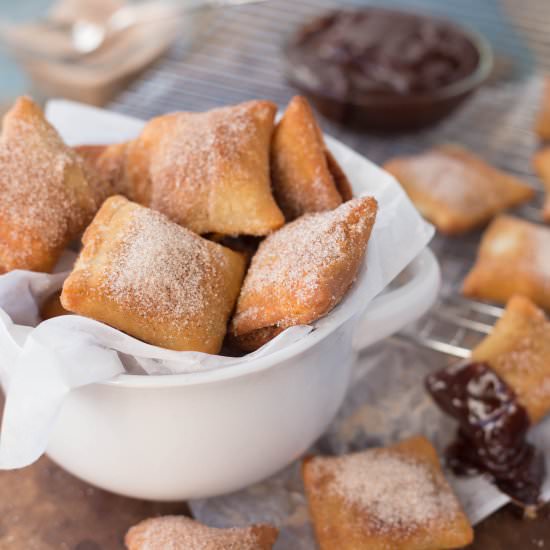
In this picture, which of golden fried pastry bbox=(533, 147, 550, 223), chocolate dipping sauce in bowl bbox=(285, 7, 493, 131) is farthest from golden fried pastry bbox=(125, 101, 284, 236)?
golden fried pastry bbox=(533, 147, 550, 223)

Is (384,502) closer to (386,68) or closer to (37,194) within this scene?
(37,194)

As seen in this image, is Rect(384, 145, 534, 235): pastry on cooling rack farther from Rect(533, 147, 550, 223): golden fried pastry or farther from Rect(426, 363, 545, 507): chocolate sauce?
Rect(426, 363, 545, 507): chocolate sauce

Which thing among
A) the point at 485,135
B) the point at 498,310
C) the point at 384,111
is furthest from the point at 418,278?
the point at 485,135

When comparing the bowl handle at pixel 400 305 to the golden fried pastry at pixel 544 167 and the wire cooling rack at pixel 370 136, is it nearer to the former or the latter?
the wire cooling rack at pixel 370 136

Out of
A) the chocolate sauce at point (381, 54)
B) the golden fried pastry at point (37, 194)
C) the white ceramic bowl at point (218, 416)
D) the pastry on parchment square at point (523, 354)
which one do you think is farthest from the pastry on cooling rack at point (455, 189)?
the golden fried pastry at point (37, 194)

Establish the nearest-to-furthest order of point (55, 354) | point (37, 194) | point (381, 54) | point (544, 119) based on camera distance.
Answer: point (55, 354), point (37, 194), point (381, 54), point (544, 119)

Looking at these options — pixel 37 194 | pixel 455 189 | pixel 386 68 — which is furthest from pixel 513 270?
pixel 37 194
